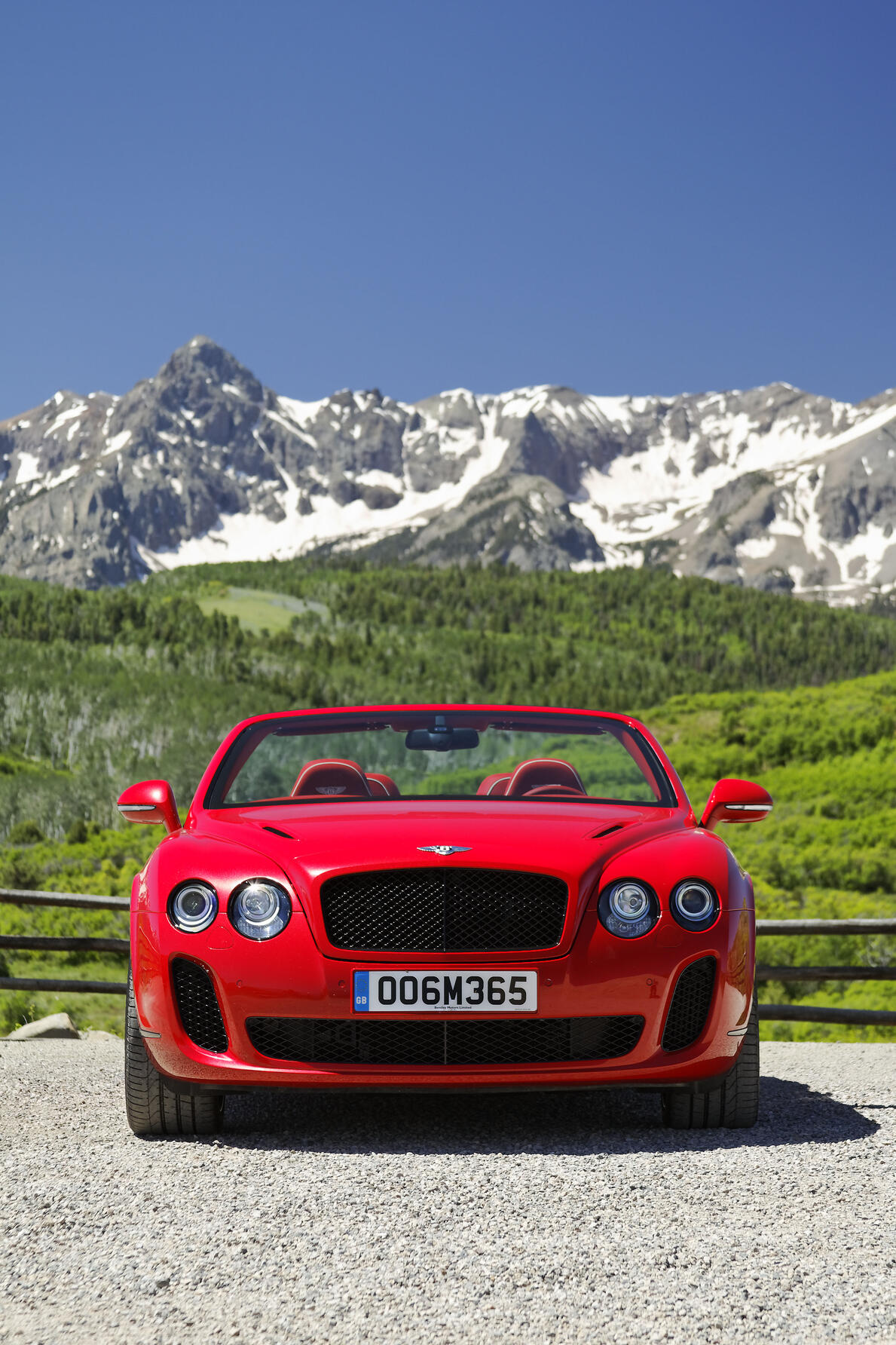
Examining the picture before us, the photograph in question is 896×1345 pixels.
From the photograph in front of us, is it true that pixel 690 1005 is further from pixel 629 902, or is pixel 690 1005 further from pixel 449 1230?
pixel 449 1230

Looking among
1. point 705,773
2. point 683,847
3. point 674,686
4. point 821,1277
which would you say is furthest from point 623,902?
point 674,686

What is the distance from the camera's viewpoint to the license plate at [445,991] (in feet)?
12.7

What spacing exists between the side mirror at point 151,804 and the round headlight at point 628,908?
5.76 feet

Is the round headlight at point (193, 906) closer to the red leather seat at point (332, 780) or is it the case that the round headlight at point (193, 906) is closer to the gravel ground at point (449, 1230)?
the gravel ground at point (449, 1230)

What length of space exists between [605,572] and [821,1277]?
145 meters

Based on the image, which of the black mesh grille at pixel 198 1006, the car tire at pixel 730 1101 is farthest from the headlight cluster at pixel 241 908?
the car tire at pixel 730 1101

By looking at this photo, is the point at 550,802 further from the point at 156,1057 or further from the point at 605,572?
the point at 605,572

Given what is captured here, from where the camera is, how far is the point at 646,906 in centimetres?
399

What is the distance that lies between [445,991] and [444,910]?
0.83 feet

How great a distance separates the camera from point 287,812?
4.57 meters

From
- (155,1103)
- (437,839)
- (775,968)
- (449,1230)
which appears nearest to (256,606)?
(775,968)

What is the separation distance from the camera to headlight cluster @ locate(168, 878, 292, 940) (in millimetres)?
3932

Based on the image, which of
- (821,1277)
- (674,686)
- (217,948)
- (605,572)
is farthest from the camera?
(605,572)

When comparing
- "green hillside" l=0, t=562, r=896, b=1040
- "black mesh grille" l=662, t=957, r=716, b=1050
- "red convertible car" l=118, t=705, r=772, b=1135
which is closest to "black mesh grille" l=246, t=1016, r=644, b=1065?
"red convertible car" l=118, t=705, r=772, b=1135
